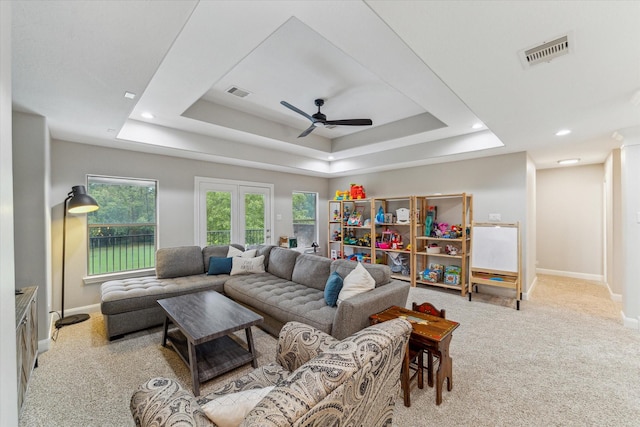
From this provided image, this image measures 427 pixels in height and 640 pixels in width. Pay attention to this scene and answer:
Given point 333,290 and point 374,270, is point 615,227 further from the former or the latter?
point 333,290

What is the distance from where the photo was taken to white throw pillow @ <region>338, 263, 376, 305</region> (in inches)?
107

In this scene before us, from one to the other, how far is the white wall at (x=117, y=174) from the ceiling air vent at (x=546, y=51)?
15.5 feet

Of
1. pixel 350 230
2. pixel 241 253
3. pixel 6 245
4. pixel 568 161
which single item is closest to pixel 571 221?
pixel 568 161


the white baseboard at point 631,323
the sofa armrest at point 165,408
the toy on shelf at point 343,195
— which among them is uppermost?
the toy on shelf at point 343,195

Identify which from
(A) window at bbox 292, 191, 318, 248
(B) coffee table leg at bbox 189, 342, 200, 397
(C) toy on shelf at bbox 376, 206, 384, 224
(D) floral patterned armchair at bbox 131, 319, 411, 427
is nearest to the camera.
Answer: (D) floral patterned armchair at bbox 131, 319, 411, 427

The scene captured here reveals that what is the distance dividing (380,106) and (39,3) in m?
3.56

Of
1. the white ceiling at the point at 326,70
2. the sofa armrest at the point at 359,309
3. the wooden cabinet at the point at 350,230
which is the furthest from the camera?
the wooden cabinet at the point at 350,230

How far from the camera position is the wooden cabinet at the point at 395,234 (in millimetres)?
5516

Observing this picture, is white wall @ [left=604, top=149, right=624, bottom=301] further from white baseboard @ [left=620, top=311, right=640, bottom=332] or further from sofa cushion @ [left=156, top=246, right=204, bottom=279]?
sofa cushion @ [left=156, top=246, right=204, bottom=279]

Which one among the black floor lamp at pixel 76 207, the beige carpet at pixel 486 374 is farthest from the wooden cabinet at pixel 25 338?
the black floor lamp at pixel 76 207

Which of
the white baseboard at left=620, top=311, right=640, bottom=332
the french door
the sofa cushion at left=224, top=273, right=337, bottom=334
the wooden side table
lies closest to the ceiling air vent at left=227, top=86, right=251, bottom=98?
the french door

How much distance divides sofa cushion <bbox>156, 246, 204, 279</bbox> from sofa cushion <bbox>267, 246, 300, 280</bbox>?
1107 mm

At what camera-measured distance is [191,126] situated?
395cm

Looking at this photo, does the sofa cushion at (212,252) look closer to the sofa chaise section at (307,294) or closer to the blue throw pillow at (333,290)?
the sofa chaise section at (307,294)
